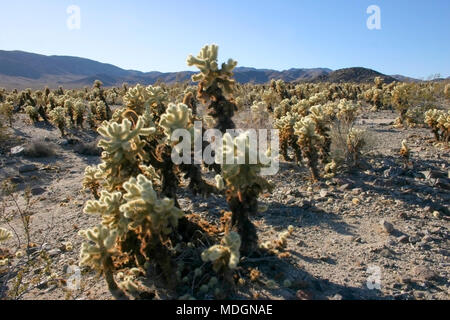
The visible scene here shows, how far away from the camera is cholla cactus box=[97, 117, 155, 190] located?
344cm

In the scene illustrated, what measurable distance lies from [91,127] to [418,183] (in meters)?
12.0

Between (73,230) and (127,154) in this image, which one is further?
(73,230)

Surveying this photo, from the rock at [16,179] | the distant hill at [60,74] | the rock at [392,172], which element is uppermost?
the distant hill at [60,74]

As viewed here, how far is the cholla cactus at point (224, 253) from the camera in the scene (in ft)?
10.1

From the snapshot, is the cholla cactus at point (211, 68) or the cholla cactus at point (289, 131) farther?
the cholla cactus at point (289, 131)

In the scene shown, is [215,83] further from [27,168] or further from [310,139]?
[27,168]

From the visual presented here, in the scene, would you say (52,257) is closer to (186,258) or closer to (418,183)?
(186,258)

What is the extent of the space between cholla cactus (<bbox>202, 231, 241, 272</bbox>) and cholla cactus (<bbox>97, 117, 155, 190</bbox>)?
4.44ft

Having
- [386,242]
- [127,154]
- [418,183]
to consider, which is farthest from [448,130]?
[127,154]

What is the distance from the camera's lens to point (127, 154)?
3566 mm

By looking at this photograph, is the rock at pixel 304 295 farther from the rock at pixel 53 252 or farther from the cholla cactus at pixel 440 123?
the cholla cactus at pixel 440 123

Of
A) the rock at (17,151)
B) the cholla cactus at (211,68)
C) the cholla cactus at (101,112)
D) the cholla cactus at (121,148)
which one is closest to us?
the cholla cactus at (121,148)

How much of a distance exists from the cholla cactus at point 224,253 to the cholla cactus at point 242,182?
55 cm

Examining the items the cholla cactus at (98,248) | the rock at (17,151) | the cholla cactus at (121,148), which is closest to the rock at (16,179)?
the rock at (17,151)
